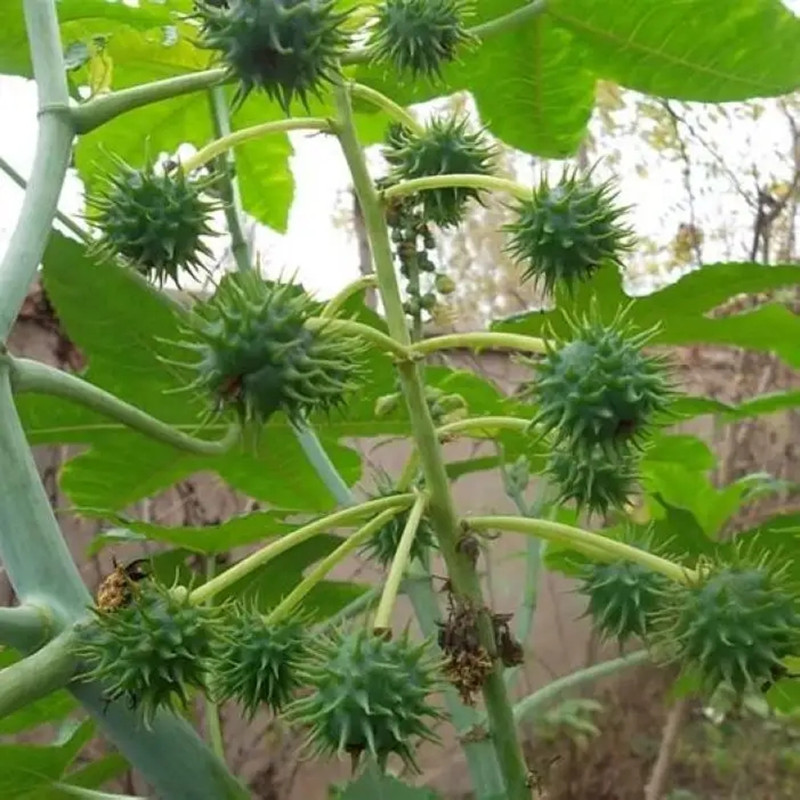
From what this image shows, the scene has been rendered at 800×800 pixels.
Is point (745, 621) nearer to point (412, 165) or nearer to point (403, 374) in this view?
point (403, 374)

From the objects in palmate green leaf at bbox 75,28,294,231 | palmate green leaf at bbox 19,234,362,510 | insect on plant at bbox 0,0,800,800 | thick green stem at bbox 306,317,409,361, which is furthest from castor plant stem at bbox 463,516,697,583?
palmate green leaf at bbox 75,28,294,231

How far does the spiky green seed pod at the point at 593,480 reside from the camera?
2.56ft

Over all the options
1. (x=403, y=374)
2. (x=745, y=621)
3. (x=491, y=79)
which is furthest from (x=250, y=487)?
(x=745, y=621)

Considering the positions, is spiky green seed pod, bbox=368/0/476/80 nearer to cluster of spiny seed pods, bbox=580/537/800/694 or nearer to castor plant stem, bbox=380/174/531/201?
castor plant stem, bbox=380/174/531/201

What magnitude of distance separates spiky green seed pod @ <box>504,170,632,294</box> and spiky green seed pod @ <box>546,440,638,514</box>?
11cm

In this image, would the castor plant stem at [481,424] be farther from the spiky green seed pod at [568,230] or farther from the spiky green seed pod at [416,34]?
the spiky green seed pod at [416,34]

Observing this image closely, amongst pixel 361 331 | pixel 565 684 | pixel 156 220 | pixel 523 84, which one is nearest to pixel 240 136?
pixel 156 220

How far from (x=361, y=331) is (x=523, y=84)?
1.99 feet

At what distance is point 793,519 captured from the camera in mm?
1133

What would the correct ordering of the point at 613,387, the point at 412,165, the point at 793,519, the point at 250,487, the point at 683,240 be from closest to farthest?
the point at 613,387
the point at 412,165
the point at 793,519
the point at 250,487
the point at 683,240

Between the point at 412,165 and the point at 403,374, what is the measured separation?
0.21 meters

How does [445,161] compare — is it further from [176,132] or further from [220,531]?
[176,132]

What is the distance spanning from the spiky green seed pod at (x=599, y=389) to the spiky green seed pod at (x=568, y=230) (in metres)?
0.09

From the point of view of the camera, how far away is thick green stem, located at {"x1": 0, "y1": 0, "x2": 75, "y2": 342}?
0.74 meters
